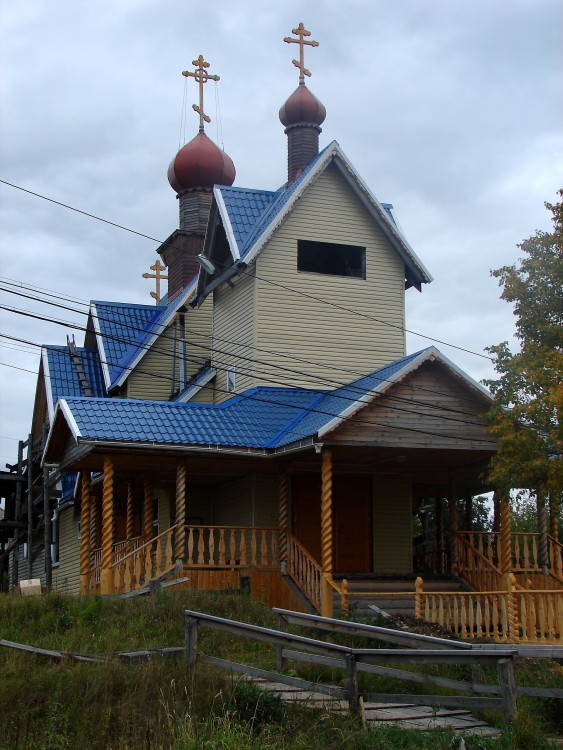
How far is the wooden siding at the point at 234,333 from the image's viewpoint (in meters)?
24.4

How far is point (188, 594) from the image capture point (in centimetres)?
1772

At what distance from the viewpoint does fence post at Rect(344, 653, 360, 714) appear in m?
10.8

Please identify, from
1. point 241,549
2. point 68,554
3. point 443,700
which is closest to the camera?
point 443,700

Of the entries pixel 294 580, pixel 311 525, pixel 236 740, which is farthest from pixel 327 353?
pixel 236 740

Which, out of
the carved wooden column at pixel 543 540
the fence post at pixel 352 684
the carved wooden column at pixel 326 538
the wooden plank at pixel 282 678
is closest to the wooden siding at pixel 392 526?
the carved wooden column at pixel 543 540

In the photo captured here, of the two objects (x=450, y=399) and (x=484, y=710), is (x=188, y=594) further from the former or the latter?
(x=484, y=710)

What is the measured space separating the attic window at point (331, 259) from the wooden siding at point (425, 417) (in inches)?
248

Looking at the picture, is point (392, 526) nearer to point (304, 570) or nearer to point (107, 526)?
point (304, 570)

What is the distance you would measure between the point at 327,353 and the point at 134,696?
1457 centimetres

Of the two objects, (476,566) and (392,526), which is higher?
(392,526)

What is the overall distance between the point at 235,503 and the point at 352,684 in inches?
500

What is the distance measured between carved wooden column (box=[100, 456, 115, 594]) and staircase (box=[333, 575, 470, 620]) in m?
4.27

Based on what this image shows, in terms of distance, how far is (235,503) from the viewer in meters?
23.5

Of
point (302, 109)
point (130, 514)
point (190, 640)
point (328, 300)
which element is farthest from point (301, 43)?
point (190, 640)
